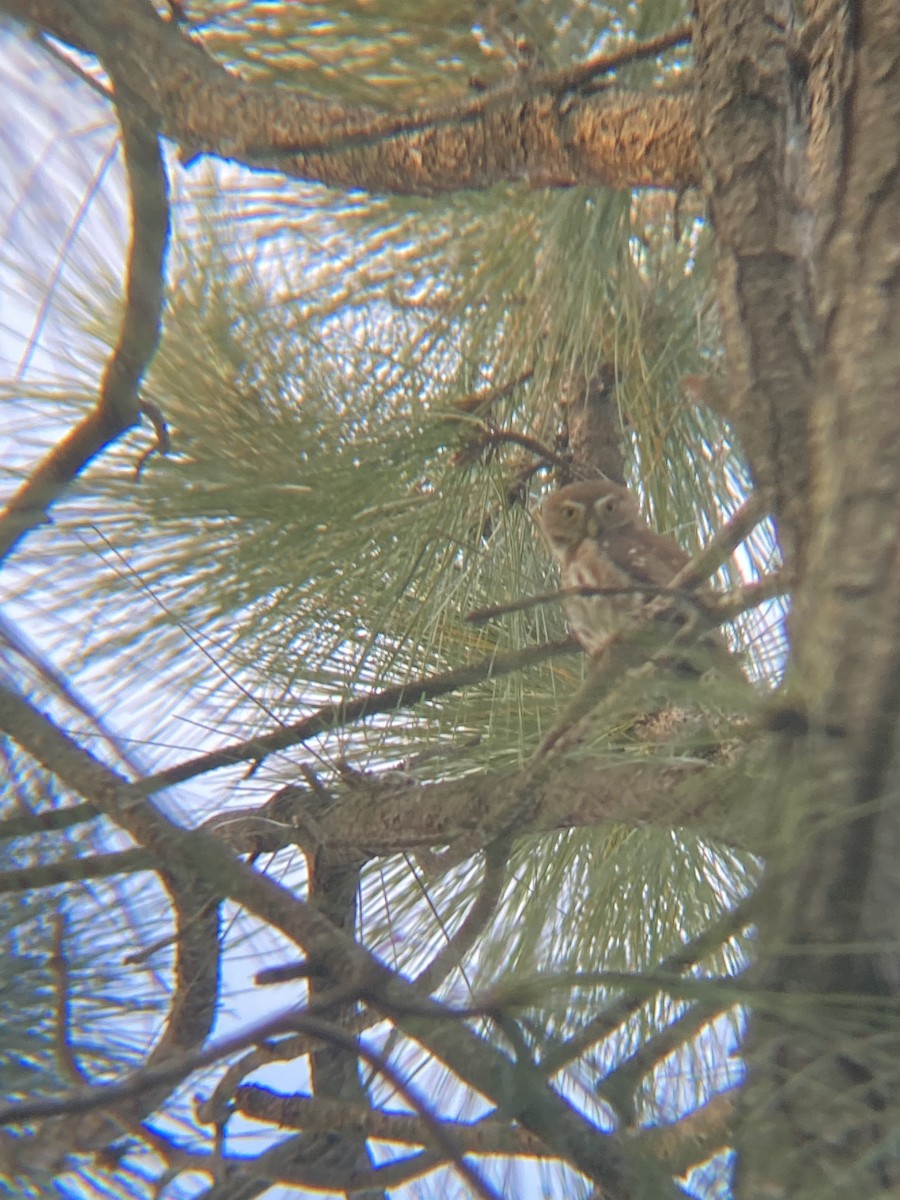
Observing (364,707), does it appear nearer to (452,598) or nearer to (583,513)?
(452,598)

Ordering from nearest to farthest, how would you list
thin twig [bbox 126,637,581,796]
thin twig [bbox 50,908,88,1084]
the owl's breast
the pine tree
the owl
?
1. the pine tree
2. thin twig [bbox 50,908,88,1084]
3. thin twig [bbox 126,637,581,796]
4. the owl's breast
5. the owl

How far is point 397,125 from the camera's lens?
2.96ft

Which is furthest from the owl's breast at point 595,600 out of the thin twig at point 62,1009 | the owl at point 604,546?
the thin twig at point 62,1009

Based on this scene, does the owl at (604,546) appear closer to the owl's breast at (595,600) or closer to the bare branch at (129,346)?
the owl's breast at (595,600)

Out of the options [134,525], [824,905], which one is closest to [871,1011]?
[824,905]

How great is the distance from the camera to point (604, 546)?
61.2 inches

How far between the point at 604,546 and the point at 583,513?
0.17 feet

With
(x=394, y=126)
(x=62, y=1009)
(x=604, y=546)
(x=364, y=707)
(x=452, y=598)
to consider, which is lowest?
(x=62, y=1009)

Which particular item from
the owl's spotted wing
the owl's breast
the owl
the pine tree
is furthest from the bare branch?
the owl's spotted wing

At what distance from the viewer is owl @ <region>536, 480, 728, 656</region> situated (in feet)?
4.99

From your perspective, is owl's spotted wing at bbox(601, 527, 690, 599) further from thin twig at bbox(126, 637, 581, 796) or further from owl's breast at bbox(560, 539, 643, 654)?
thin twig at bbox(126, 637, 581, 796)

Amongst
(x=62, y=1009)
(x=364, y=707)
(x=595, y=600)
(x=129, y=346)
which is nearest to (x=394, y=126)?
(x=129, y=346)

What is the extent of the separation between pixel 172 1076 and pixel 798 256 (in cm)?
53

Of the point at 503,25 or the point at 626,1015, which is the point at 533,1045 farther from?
the point at 503,25
